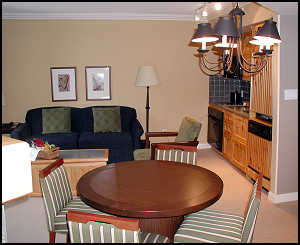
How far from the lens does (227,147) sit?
5551 mm

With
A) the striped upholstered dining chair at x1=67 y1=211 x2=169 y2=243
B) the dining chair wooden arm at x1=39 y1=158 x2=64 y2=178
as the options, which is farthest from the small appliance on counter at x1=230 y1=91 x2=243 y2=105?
the striped upholstered dining chair at x1=67 y1=211 x2=169 y2=243

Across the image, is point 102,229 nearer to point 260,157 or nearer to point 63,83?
point 260,157

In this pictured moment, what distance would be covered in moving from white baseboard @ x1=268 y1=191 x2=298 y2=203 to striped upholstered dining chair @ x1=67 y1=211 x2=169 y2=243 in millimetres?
2801

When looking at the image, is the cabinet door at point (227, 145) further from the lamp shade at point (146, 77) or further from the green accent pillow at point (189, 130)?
the lamp shade at point (146, 77)

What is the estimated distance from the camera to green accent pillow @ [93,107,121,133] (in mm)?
5770

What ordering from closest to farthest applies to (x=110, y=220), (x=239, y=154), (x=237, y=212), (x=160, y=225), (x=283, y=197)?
(x=110, y=220)
(x=160, y=225)
(x=237, y=212)
(x=283, y=197)
(x=239, y=154)

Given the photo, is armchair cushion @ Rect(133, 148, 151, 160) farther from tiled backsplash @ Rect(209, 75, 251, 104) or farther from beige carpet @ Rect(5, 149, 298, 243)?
tiled backsplash @ Rect(209, 75, 251, 104)

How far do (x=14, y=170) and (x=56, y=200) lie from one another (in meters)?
1.56

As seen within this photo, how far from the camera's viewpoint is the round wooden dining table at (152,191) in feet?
7.17

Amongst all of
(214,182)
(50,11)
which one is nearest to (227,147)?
(214,182)

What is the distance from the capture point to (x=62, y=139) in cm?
540

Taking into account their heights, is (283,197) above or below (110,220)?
below

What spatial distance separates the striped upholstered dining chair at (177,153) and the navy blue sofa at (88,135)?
6.16ft

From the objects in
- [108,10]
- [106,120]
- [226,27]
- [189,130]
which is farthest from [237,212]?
[108,10]
